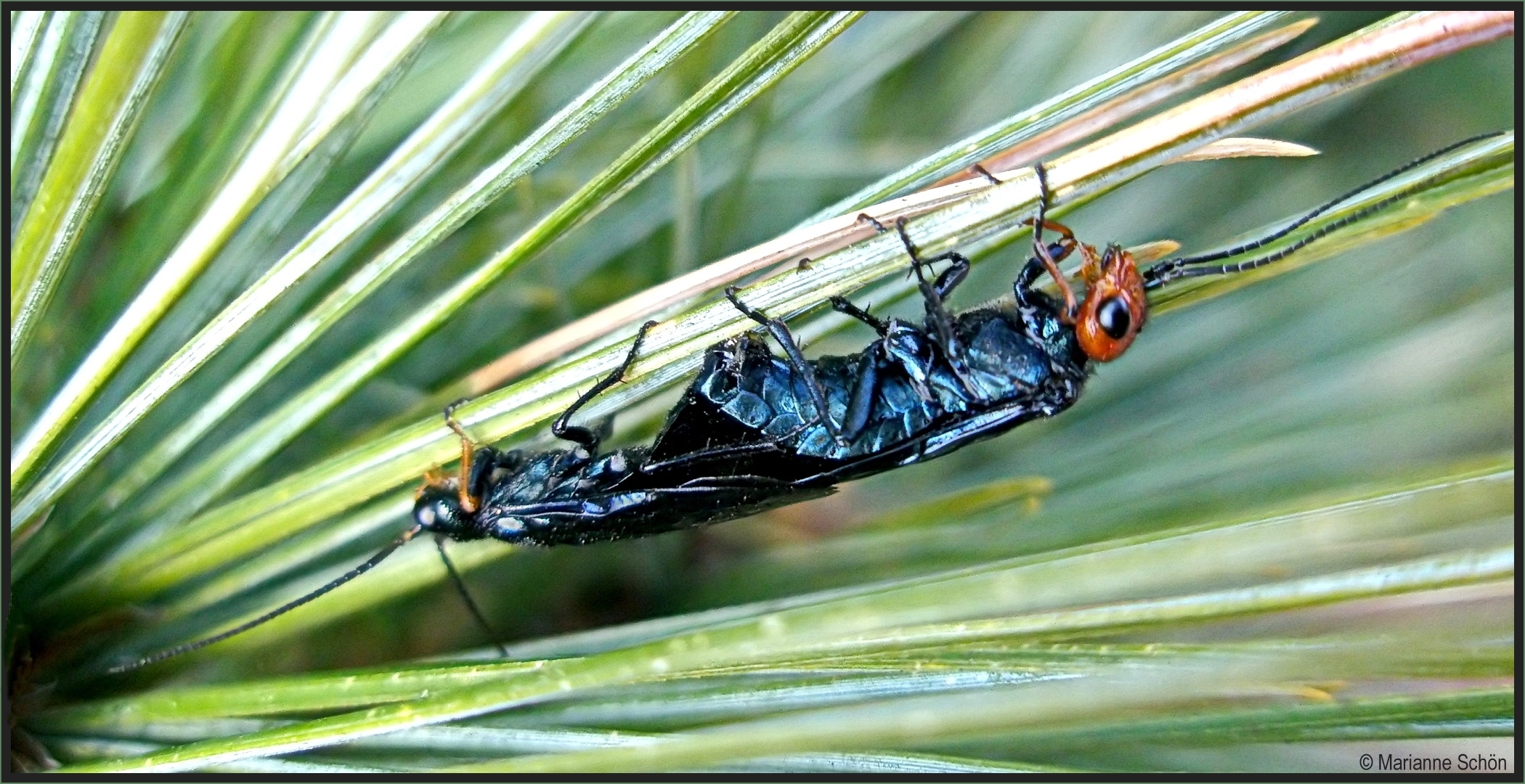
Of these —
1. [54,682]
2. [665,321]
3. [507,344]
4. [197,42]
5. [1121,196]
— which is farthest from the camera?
[1121,196]

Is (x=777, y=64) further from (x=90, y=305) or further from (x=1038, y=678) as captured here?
(x=90, y=305)

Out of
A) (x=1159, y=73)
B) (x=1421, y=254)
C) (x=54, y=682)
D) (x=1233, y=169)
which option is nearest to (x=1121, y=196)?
(x=1233, y=169)

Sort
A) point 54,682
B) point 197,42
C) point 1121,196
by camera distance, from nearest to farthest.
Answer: point 54,682
point 197,42
point 1121,196

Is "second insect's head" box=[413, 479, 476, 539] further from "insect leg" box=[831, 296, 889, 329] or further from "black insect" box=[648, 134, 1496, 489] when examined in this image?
"insect leg" box=[831, 296, 889, 329]

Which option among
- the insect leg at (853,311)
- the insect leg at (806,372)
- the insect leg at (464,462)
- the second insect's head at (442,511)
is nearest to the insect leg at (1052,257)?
the insect leg at (853,311)

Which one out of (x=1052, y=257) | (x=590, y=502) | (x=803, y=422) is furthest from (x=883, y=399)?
(x=590, y=502)

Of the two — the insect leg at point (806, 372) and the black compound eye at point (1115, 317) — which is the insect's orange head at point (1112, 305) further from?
the insect leg at point (806, 372)

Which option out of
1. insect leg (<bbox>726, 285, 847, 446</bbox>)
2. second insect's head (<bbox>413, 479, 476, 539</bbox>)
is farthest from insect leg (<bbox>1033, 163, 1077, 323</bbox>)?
second insect's head (<bbox>413, 479, 476, 539</bbox>)
